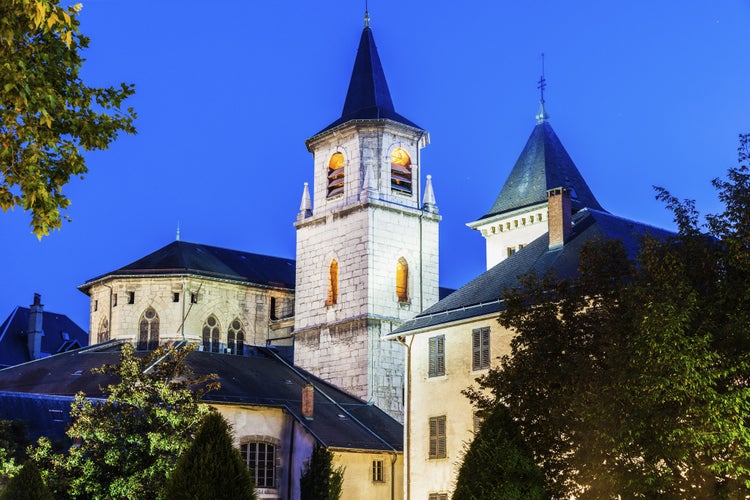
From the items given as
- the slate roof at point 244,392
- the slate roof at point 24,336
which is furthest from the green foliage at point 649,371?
the slate roof at point 24,336

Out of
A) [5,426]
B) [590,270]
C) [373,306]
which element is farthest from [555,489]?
[373,306]

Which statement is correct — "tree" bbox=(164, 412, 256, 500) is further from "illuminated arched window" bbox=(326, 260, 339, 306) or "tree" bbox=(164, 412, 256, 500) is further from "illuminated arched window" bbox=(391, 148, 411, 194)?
"illuminated arched window" bbox=(391, 148, 411, 194)

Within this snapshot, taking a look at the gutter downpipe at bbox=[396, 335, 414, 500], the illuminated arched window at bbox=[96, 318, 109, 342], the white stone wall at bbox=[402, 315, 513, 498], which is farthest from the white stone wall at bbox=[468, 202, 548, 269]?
the illuminated arched window at bbox=[96, 318, 109, 342]

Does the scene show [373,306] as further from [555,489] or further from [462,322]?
[555,489]

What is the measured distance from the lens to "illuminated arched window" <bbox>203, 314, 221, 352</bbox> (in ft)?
189

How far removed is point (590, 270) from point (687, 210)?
2.63 meters

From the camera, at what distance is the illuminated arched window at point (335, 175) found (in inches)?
2175

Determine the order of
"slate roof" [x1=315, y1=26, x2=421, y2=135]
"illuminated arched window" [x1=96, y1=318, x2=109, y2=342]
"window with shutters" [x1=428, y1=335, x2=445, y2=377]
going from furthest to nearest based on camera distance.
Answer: "illuminated arched window" [x1=96, y1=318, x2=109, y2=342] → "slate roof" [x1=315, y1=26, x2=421, y2=135] → "window with shutters" [x1=428, y1=335, x2=445, y2=377]

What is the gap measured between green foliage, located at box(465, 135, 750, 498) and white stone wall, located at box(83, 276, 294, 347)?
115ft

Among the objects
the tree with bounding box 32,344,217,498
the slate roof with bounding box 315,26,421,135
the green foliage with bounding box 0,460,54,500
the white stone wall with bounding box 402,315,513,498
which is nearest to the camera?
the green foliage with bounding box 0,460,54,500

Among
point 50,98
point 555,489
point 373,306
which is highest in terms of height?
point 373,306

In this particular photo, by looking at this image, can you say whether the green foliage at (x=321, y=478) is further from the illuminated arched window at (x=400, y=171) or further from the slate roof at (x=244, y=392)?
the illuminated arched window at (x=400, y=171)

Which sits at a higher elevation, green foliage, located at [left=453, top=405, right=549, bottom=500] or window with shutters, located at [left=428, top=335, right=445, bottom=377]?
window with shutters, located at [left=428, top=335, right=445, bottom=377]

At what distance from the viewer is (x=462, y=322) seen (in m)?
35.9
